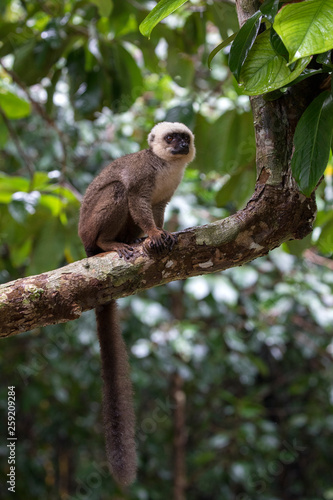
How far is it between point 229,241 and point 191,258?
0.13 m

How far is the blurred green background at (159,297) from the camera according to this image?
294 cm

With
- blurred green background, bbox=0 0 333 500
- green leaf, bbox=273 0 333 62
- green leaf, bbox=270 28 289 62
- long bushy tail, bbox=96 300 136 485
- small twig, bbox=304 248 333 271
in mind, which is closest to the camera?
green leaf, bbox=273 0 333 62

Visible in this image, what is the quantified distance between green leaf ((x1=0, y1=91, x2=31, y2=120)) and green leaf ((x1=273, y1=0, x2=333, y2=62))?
2.23m

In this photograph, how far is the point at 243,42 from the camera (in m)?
1.48

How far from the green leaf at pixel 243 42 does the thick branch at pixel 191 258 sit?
396mm

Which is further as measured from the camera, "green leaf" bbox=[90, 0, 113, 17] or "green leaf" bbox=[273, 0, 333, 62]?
"green leaf" bbox=[90, 0, 113, 17]

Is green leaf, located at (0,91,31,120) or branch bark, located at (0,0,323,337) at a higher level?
green leaf, located at (0,91,31,120)

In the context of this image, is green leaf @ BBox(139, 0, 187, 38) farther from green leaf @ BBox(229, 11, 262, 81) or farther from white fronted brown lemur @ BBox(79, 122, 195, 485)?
white fronted brown lemur @ BBox(79, 122, 195, 485)

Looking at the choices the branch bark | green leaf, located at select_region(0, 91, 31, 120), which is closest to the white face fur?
green leaf, located at select_region(0, 91, 31, 120)

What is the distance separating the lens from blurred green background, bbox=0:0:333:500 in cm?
294

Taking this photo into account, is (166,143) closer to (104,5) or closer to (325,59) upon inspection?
(104,5)

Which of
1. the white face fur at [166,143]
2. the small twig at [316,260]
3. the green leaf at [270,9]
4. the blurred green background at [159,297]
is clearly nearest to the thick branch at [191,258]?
the green leaf at [270,9]

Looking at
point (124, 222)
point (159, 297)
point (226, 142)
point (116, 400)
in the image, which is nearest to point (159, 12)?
point (124, 222)

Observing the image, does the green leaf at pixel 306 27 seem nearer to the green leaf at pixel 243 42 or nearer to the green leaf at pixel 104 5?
the green leaf at pixel 243 42
